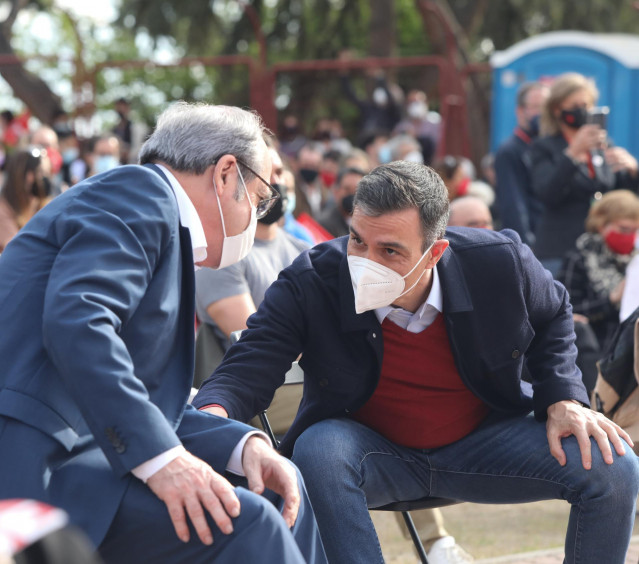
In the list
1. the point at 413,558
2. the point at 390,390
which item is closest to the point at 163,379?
the point at 390,390

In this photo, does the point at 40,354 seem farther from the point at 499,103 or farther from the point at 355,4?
the point at 355,4

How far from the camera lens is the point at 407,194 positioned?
3113mm

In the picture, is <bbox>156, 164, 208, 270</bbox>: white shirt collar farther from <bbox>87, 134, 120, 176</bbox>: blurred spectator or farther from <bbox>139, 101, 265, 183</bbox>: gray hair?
<bbox>87, 134, 120, 176</bbox>: blurred spectator

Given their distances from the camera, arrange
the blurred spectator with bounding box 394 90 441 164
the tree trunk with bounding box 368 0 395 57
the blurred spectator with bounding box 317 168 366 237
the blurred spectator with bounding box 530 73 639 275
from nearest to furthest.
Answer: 1. the blurred spectator with bounding box 530 73 639 275
2. the blurred spectator with bounding box 317 168 366 237
3. the blurred spectator with bounding box 394 90 441 164
4. the tree trunk with bounding box 368 0 395 57

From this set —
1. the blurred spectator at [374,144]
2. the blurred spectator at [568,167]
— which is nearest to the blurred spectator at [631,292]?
the blurred spectator at [568,167]

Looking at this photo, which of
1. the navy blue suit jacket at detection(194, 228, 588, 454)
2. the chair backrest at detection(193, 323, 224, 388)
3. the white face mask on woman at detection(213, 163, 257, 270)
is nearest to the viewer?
the white face mask on woman at detection(213, 163, 257, 270)

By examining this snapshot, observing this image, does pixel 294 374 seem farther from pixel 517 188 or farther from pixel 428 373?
pixel 517 188

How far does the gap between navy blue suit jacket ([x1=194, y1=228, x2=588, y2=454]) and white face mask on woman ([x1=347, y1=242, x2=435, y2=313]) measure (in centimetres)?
6

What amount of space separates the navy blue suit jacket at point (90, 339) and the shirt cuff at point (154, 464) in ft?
0.06

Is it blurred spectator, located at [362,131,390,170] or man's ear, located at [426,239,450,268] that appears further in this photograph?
blurred spectator, located at [362,131,390,170]

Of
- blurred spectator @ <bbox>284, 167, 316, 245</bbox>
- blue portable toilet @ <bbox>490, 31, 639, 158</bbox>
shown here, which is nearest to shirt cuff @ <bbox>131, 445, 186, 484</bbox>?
blurred spectator @ <bbox>284, 167, 316, 245</bbox>

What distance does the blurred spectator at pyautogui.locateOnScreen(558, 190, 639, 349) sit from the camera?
573cm

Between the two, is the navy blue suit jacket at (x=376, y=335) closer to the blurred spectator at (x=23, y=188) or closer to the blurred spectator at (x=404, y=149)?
the blurred spectator at (x=23, y=188)

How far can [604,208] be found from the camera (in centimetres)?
588
